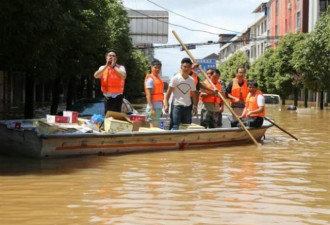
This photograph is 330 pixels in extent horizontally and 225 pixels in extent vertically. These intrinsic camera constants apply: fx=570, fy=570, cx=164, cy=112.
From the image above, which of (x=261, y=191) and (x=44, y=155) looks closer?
(x=261, y=191)

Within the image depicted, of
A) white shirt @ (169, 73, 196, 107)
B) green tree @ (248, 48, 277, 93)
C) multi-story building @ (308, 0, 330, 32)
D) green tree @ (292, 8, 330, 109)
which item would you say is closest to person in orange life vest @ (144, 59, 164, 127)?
white shirt @ (169, 73, 196, 107)

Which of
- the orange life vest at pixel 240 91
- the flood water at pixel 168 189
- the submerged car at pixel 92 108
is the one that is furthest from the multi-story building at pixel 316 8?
the flood water at pixel 168 189

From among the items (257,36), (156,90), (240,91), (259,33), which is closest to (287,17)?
(259,33)

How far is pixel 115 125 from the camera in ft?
35.8

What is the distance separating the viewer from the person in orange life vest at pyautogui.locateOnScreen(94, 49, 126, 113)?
434 inches

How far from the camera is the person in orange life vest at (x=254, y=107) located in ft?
42.7

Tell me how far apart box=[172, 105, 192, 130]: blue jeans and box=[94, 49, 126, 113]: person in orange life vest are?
1.25 m

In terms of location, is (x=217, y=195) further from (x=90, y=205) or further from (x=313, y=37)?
(x=313, y=37)

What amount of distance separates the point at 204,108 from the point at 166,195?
22.5 ft

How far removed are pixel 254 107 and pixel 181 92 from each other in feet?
7.22

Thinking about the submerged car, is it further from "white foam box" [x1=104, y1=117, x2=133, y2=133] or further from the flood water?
the flood water

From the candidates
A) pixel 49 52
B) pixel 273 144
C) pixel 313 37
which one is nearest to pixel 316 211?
pixel 273 144

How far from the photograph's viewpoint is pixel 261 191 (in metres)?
7.30

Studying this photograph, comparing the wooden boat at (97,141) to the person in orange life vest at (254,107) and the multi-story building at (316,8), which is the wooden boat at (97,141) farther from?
the multi-story building at (316,8)
